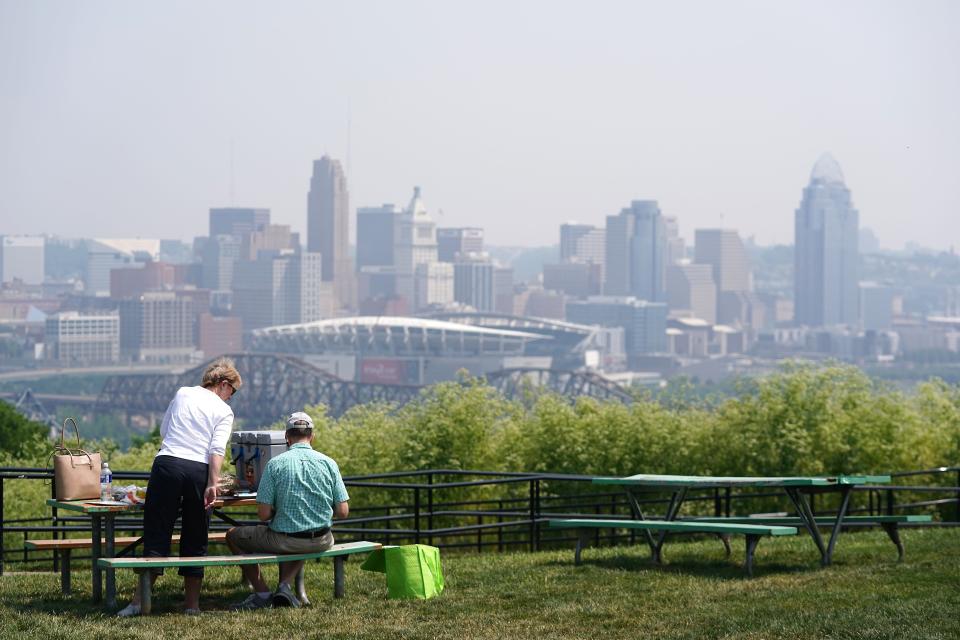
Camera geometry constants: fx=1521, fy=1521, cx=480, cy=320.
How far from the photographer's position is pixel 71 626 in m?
8.09

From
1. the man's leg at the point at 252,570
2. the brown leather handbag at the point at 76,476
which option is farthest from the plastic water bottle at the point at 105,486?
the man's leg at the point at 252,570

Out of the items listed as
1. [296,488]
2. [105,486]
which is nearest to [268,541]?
[296,488]

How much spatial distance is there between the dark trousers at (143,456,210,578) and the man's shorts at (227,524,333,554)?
20 cm

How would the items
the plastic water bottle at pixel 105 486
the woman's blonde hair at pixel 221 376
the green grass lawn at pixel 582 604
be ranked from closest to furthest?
1. the green grass lawn at pixel 582 604
2. the woman's blonde hair at pixel 221 376
3. the plastic water bottle at pixel 105 486

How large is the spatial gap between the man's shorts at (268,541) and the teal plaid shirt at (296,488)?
53 mm

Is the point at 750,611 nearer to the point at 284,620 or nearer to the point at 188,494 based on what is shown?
the point at 284,620

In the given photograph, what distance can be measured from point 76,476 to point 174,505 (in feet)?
2.57

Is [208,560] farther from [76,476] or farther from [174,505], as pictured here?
[76,476]

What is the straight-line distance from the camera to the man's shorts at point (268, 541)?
8.66 meters

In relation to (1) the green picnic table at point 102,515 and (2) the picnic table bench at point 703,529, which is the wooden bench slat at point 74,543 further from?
(2) the picnic table bench at point 703,529

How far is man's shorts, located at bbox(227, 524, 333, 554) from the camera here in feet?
28.4

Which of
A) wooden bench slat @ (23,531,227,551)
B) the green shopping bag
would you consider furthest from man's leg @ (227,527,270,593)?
the green shopping bag

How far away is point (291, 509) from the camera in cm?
870

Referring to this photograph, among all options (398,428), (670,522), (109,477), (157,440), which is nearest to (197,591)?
(109,477)
